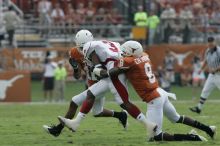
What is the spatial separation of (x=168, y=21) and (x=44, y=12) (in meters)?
5.23

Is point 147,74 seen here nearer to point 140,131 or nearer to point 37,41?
point 140,131

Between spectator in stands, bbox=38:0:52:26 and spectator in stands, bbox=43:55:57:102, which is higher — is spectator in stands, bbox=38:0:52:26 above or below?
above

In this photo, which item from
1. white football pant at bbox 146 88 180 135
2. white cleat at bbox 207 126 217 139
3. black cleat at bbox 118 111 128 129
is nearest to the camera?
white football pant at bbox 146 88 180 135

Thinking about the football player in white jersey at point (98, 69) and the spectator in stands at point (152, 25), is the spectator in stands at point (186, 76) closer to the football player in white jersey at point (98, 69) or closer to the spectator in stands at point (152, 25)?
the spectator in stands at point (152, 25)

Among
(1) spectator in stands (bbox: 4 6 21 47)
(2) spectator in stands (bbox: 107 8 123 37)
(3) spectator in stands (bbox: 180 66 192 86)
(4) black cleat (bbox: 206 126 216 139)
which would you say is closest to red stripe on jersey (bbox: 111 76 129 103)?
(4) black cleat (bbox: 206 126 216 139)

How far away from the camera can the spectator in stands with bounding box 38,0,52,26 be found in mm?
30969

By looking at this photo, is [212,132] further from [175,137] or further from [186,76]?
[186,76]

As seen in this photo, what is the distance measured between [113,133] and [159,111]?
208 centimetres

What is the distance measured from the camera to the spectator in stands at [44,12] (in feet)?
102

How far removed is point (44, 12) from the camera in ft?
102

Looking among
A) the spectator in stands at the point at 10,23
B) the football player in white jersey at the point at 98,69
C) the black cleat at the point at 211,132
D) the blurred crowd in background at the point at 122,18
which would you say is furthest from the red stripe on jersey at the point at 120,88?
the blurred crowd in background at the point at 122,18

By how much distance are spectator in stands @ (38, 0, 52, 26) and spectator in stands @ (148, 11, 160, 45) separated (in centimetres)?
419

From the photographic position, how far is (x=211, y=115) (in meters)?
17.3

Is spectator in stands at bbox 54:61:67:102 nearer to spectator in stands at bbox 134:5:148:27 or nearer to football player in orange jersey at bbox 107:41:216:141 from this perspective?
spectator in stands at bbox 134:5:148:27
